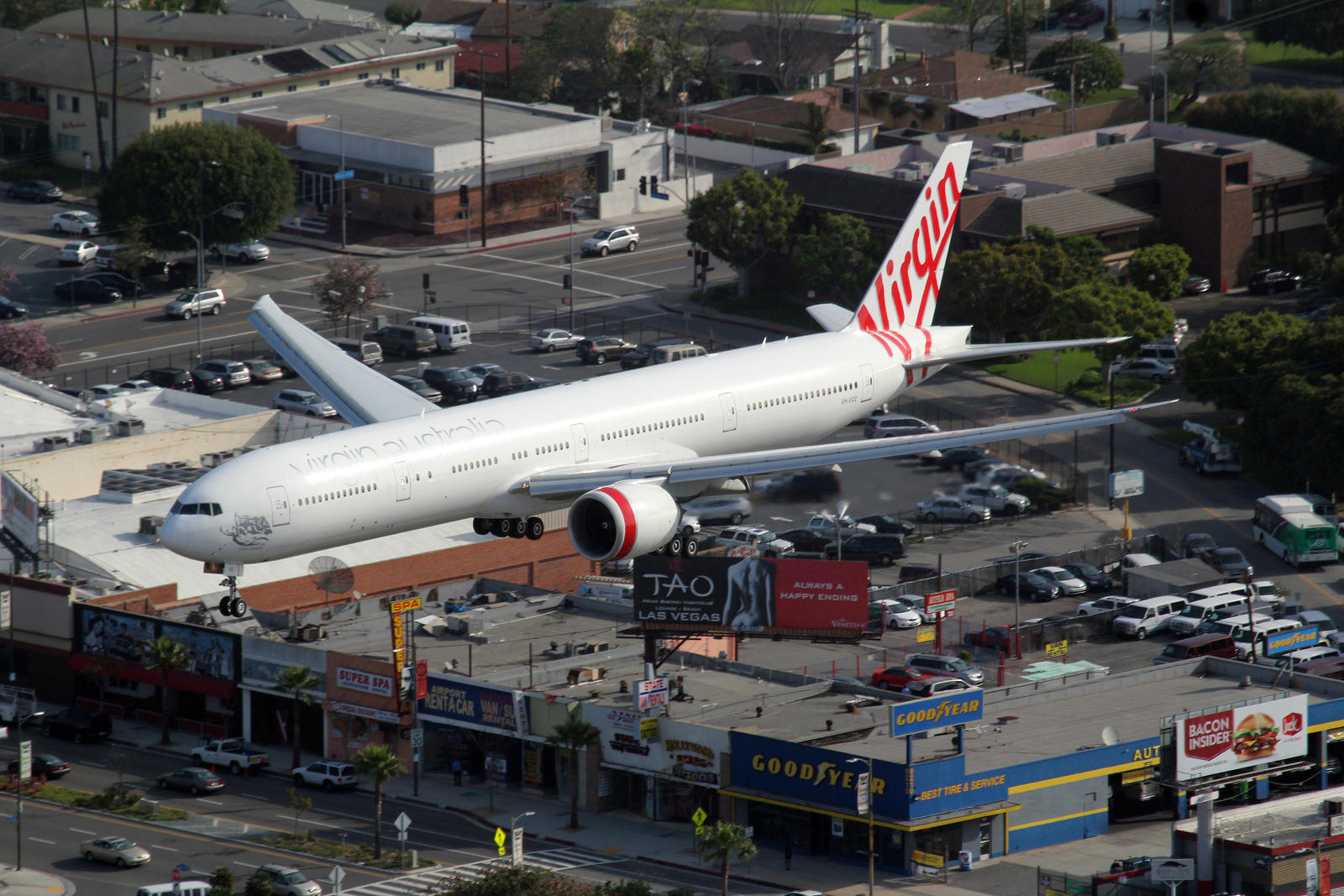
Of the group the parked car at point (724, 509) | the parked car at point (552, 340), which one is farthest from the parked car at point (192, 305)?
the parked car at point (724, 509)

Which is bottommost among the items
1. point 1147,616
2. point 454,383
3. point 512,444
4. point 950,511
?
point 1147,616

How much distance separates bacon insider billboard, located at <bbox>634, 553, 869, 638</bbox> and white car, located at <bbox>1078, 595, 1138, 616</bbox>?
28.8 m

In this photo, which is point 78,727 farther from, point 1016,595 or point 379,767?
point 1016,595

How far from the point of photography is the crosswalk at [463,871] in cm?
8662

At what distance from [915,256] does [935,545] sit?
2801cm

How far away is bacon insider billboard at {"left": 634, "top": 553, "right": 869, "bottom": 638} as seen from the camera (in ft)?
286

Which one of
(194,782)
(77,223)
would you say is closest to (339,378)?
(194,782)

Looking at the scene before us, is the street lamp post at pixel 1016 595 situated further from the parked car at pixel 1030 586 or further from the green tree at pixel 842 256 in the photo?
the green tree at pixel 842 256

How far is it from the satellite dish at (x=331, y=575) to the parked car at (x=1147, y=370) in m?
60.7

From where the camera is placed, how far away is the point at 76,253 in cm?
17300

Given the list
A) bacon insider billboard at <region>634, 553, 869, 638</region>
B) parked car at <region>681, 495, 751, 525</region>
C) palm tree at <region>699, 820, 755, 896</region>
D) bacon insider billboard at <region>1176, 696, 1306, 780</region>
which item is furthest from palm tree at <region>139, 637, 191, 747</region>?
bacon insider billboard at <region>1176, 696, 1306, 780</region>

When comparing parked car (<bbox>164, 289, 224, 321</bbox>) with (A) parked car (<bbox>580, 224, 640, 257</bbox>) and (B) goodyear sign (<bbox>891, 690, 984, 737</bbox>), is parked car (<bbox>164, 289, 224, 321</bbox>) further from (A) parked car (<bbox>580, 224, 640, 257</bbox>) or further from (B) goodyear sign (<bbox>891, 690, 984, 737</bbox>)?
(B) goodyear sign (<bbox>891, 690, 984, 737</bbox>)

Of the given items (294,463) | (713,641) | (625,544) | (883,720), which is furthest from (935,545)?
(294,463)

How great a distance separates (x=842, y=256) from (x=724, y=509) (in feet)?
127
